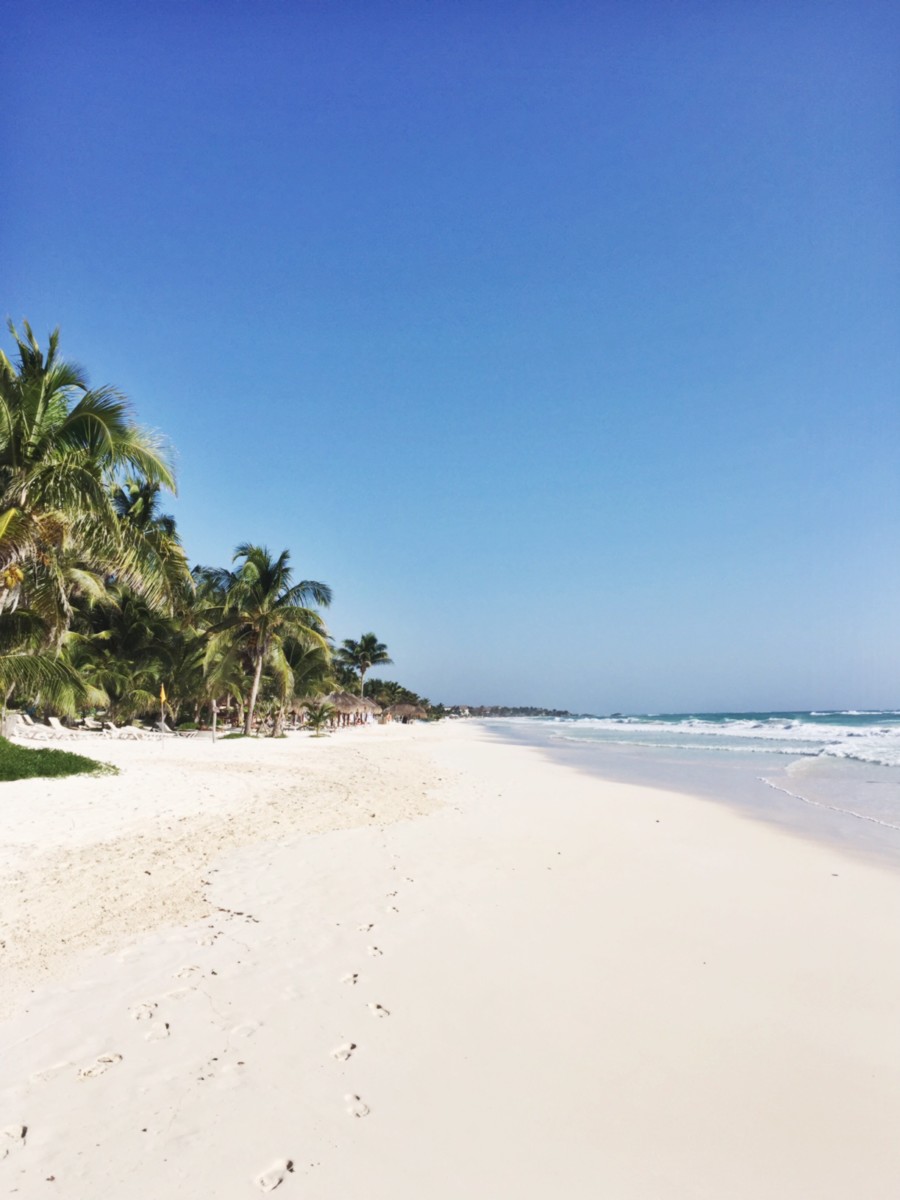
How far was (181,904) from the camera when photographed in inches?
220

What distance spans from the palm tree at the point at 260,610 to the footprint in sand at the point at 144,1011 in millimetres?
24714

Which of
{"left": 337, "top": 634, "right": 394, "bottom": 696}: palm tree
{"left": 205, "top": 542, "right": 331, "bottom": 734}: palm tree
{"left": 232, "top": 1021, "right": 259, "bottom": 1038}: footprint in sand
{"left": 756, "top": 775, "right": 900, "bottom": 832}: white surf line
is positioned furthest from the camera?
{"left": 337, "top": 634, "right": 394, "bottom": 696}: palm tree

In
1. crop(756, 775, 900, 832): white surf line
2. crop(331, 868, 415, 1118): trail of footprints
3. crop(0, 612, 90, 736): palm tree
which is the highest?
crop(0, 612, 90, 736): palm tree

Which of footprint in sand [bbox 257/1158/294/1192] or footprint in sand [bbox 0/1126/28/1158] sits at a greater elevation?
footprint in sand [bbox 0/1126/28/1158]

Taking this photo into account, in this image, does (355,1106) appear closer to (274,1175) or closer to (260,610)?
(274,1175)

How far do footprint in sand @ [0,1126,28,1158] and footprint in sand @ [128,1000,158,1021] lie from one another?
0.92 meters

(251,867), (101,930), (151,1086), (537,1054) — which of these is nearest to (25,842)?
(251,867)

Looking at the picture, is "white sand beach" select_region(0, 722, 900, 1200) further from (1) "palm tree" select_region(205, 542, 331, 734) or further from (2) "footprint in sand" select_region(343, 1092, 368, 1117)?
(1) "palm tree" select_region(205, 542, 331, 734)

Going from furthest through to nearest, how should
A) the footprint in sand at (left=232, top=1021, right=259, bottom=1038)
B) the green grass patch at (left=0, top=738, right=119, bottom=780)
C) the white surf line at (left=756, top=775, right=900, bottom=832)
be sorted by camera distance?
the green grass patch at (left=0, top=738, right=119, bottom=780) → the white surf line at (left=756, top=775, right=900, bottom=832) → the footprint in sand at (left=232, top=1021, right=259, bottom=1038)

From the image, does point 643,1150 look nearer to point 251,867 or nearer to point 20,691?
point 251,867

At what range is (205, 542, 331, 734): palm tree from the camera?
2791 cm

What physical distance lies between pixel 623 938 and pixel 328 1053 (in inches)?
110

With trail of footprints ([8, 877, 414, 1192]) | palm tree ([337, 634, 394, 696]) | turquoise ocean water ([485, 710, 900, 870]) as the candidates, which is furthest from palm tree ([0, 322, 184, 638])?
palm tree ([337, 634, 394, 696])

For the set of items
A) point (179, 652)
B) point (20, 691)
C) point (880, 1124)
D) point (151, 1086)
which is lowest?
point (880, 1124)
